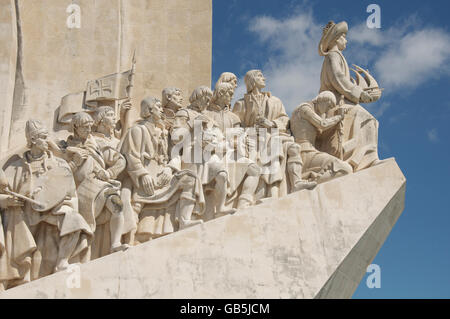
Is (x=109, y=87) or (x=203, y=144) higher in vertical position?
(x=109, y=87)

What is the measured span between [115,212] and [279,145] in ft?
7.24

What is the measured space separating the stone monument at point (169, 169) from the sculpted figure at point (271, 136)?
0.06 feet

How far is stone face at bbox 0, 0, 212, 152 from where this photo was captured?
10.3 meters

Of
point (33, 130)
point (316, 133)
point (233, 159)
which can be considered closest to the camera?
point (33, 130)

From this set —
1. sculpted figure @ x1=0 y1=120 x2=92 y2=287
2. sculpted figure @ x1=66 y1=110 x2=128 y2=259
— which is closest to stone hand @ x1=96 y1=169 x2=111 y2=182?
sculpted figure @ x1=66 y1=110 x2=128 y2=259

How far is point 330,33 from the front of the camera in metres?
11.0

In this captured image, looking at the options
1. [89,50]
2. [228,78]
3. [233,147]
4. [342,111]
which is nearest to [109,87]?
[89,50]

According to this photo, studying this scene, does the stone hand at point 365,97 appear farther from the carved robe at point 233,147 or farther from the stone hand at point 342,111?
the carved robe at point 233,147

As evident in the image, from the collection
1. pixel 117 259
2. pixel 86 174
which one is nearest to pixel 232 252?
pixel 117 259

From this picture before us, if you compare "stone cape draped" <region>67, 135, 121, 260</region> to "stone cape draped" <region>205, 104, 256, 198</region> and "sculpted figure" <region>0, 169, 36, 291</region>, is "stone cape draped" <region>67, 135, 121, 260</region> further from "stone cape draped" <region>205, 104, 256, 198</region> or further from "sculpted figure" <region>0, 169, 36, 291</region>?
"stone cape draped" <region>205, 104, 256, 198</region>

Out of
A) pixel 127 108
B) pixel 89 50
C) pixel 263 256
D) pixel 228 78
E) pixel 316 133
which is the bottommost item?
pixel 263 256

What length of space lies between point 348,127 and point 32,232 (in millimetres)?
4193

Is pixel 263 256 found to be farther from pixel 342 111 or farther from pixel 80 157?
pixel 342 111
